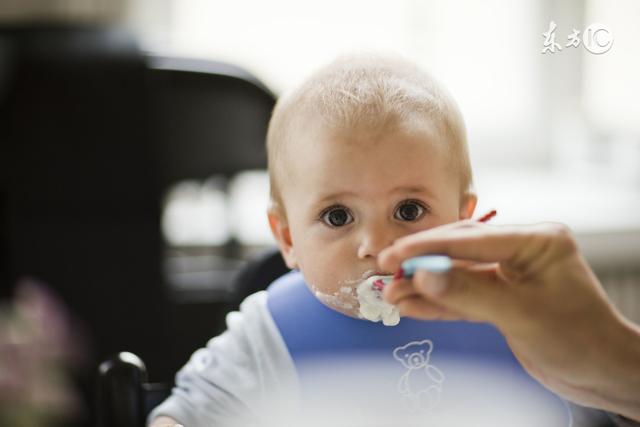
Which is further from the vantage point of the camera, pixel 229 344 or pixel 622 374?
pixel 229 344

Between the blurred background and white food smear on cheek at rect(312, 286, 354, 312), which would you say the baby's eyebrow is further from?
the blurred background

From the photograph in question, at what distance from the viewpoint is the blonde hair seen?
44 centimetres

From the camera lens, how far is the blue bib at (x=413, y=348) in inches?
16.4

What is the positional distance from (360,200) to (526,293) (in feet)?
0.41

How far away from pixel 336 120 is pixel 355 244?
7 centimetres

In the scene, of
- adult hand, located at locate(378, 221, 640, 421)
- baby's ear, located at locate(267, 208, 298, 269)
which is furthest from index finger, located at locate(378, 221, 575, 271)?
baby's ear, located at locate(267, 208, 298, 269)

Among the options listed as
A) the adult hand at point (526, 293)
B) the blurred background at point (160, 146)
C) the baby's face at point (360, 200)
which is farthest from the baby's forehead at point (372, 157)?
the blurred background at point (160, 146)

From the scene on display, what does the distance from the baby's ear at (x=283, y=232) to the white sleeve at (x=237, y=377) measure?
32mm

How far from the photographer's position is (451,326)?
0.44 m

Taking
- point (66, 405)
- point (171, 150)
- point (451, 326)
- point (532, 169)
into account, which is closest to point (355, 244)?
point (451, 326)

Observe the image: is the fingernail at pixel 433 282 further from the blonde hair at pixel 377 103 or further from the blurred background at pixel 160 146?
the blurred background at pixel 160 146

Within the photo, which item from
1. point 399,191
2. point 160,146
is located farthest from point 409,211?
point 160,146

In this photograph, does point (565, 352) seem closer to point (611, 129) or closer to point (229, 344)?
point (229, 344)
